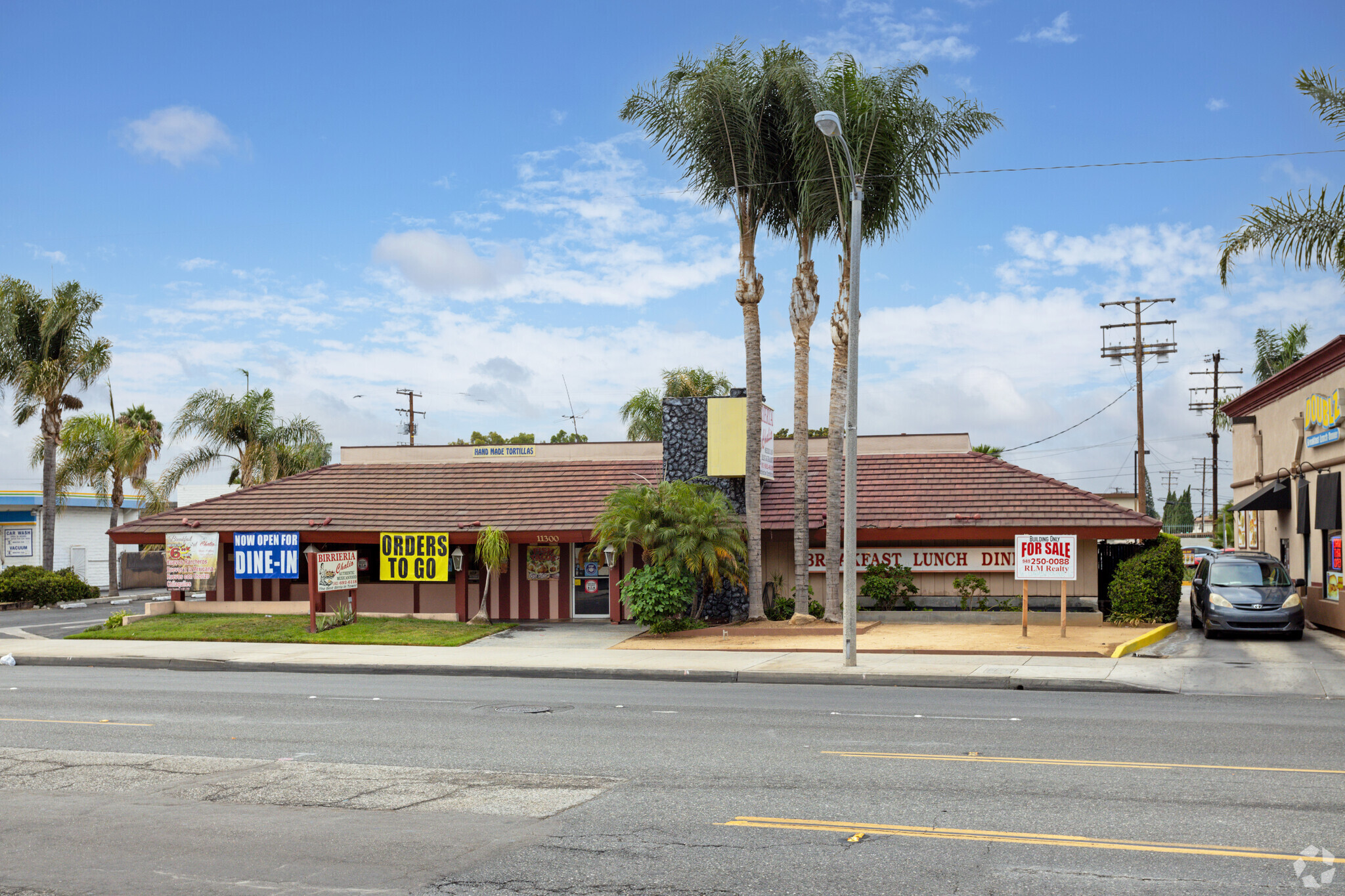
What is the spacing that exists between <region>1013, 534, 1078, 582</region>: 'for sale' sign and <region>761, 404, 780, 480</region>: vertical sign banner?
18.0 feet

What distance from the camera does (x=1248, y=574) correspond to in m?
21.7

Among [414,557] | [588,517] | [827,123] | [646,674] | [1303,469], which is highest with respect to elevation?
[827,123]

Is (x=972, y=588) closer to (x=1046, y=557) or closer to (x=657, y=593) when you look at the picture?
(x=1046, y=557)

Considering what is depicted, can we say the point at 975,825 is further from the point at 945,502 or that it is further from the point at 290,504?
the point at 290,504

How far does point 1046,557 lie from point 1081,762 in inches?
473

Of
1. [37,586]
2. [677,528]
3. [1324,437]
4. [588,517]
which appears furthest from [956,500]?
[37,586]

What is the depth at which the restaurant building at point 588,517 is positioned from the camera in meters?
24.5

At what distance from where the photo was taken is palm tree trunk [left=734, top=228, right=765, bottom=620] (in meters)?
23.9

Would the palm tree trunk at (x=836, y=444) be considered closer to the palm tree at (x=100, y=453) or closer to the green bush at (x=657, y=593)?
the green bush at (x=657, y=593)

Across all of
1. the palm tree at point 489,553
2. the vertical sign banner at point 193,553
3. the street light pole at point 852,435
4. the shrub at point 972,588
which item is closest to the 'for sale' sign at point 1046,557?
the shrub at point 972,588

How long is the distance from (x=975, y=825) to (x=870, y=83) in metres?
18.3

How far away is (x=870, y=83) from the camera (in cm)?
2230

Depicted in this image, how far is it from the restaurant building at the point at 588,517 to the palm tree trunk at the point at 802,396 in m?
1.13

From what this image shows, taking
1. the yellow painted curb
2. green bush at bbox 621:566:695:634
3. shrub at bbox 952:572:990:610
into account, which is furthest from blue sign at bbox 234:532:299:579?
the yellow painted curb
